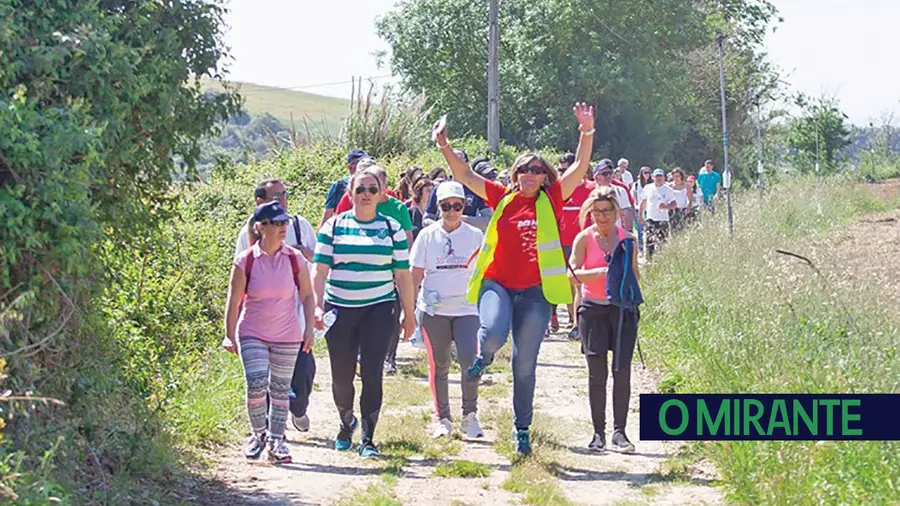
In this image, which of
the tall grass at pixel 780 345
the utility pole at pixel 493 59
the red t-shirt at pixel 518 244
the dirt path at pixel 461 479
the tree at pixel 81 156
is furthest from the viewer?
the utility pole at pixel 493 59

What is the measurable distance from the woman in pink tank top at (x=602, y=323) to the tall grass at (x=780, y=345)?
60 cm

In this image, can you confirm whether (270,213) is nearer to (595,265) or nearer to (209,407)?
(209,407)

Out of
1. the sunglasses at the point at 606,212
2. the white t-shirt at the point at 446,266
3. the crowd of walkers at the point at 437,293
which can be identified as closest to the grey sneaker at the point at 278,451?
the crowd of walkers at the point at 437,293

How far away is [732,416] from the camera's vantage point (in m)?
7.77

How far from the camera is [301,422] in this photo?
9.84 metres

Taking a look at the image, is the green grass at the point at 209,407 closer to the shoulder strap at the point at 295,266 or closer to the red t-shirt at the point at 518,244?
the shoulder strap at the point at 295,266

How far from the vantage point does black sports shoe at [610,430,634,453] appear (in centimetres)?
930

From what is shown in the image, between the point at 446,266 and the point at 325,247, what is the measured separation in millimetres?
1091

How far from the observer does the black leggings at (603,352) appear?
926cm

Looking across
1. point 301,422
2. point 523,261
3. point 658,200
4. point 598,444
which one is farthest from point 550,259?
point 658,200

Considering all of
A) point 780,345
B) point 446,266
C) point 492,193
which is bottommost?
point 780,345

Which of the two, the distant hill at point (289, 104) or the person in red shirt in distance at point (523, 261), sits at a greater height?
the distant hill at point (289, 104)

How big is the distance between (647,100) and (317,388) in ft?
120

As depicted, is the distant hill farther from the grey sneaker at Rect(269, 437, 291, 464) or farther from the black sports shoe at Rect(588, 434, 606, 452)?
the grey sneaker at Rect(269, 437, 291, 464)
